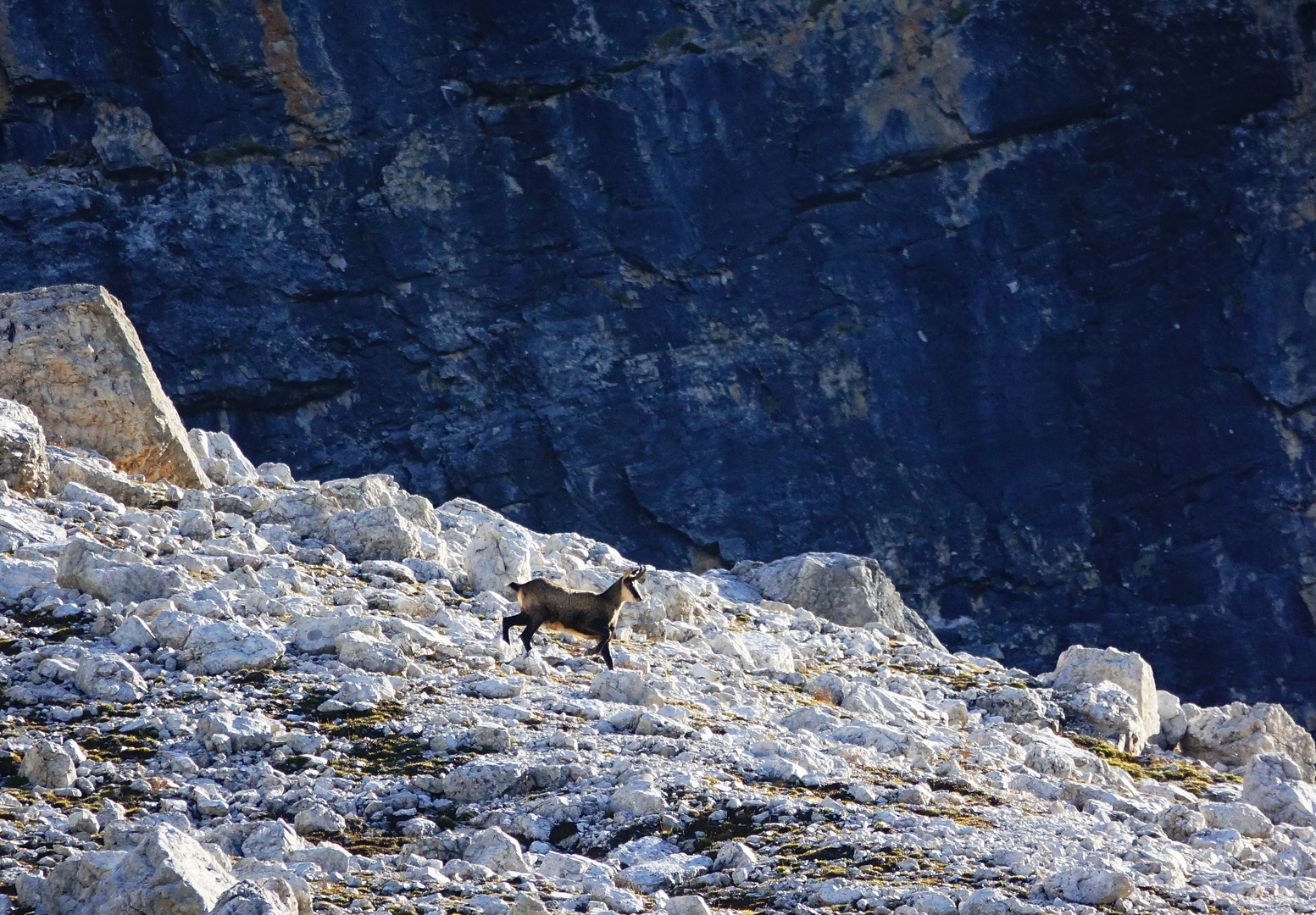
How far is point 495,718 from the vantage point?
26.4 feet

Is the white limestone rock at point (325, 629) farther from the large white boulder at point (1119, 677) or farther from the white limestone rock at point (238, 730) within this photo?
the large white boulder at point (1119, 677)

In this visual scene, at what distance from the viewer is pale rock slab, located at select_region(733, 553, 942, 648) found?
14.7 meters

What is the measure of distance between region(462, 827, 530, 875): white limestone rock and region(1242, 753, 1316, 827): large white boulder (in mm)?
4764

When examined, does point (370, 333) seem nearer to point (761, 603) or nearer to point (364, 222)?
point (364, 222)

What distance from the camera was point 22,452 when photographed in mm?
10914

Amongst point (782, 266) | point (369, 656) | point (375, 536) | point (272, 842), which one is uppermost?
point (782, 266)

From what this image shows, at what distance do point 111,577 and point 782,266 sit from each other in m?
23.4

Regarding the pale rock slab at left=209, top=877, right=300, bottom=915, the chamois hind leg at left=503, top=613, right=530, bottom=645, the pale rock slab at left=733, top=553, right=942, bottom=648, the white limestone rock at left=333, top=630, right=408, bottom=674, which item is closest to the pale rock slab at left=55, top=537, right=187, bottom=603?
the white limestone rock at left=333, top=630, right=408, bottom=674

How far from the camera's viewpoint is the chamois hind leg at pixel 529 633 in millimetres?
9673

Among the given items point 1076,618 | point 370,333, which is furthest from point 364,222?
point 1076,618

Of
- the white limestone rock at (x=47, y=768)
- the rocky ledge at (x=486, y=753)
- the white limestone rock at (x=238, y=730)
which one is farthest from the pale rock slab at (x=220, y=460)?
the white limestone rock at (x=47, y=768)

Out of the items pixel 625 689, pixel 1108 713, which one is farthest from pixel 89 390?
pixel 1108 713

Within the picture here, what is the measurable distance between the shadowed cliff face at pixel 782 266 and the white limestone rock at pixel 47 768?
77.9 feet

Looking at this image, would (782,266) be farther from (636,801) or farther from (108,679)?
(636,801)
